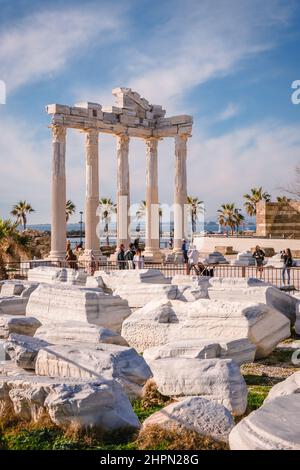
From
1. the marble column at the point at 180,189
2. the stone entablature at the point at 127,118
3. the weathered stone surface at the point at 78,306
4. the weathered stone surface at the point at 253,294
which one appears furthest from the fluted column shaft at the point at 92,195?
the weathered stone surface at the point at 253,294

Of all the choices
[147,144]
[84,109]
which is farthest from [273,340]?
[147,144]

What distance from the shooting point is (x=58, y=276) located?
55.3ft

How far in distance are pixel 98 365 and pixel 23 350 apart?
1237 mm

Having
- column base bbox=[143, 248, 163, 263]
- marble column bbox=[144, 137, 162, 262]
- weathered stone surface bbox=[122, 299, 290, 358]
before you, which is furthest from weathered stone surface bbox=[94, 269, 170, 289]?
marble column bbox=[144, 137, 162, 262]

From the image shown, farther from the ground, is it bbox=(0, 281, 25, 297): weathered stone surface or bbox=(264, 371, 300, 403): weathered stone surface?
bbox=(0, 281, 25, 297): weathered stone surface

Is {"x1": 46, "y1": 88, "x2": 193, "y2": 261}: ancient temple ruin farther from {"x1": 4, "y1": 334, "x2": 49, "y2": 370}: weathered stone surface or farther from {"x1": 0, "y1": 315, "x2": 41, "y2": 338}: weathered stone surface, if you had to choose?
{"x1": 4, "y1": 334, "x2": 49, "y2": 370}: weathered stone surface

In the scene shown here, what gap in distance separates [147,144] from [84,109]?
442 cm

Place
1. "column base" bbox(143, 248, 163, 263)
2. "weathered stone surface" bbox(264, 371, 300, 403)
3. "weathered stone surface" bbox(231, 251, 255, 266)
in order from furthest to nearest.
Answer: "column base" bbox(143, 248, 163, 263) → "weathered stone surface" bbox(231, 251, 255, 266) → "weathered stone surface" bbox(264, 371, 300, 403)

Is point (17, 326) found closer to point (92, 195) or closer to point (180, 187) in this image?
point (92, 195)

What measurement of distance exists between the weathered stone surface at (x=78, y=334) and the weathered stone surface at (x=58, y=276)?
262 inches

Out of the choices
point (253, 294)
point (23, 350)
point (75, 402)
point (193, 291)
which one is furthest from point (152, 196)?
point (75, 402)

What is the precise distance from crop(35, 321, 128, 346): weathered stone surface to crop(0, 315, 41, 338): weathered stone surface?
2.63 ft

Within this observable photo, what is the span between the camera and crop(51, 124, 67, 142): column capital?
81.4ft
